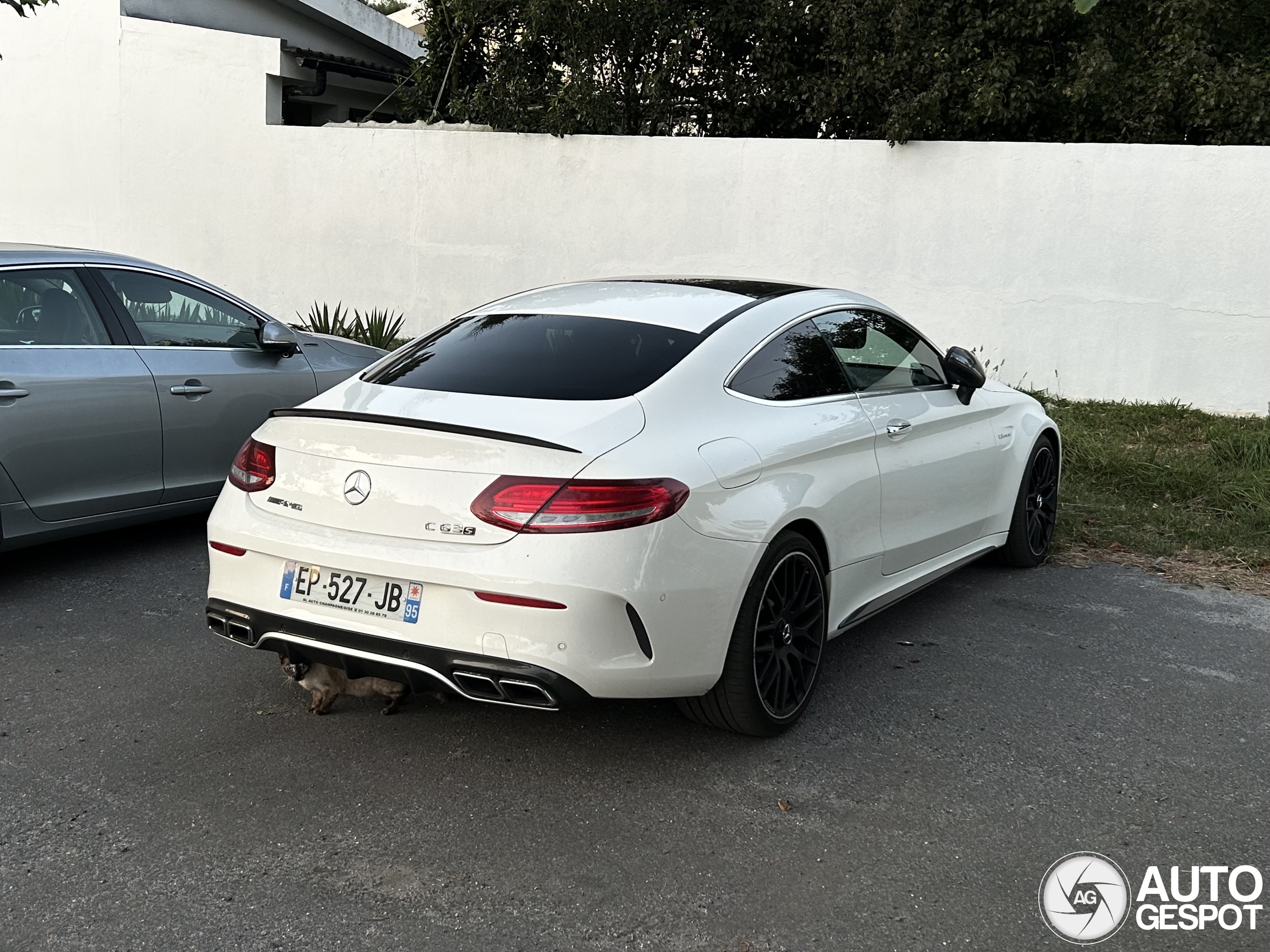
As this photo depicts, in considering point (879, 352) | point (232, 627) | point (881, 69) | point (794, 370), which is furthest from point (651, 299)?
point (881, 69)

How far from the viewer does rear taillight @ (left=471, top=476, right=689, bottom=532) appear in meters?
3.49

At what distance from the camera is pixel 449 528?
3574mm

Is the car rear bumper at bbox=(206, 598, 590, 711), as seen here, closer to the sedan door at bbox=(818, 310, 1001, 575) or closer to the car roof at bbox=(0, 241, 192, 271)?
the sedan door at bbox=(818, 310, 1001, 575)

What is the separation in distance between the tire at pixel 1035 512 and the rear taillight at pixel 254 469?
3.78 m

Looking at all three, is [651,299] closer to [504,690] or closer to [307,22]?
[504,690]

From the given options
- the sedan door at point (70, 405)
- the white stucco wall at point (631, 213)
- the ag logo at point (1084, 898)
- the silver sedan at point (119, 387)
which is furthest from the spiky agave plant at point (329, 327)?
the ag logo at point (1084, 898)

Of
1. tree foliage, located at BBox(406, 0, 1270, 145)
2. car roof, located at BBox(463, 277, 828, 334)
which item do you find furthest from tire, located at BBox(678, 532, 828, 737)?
tree foliage, located at BBox(406, 0, 1270, 145)

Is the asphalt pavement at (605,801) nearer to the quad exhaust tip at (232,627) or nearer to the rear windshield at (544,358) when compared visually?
the quad exhaust tip at (232,627)

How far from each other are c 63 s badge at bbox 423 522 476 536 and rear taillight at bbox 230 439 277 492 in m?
0.68

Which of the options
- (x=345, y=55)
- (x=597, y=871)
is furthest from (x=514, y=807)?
(x=345, y=55)

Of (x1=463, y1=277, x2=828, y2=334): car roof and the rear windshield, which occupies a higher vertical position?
(x1=463, y1=277, x2=828, y2=334): car roof

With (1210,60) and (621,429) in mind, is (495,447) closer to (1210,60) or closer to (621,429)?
(621,429)

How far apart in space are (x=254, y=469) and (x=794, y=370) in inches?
76.6

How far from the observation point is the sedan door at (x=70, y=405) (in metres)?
5.41
